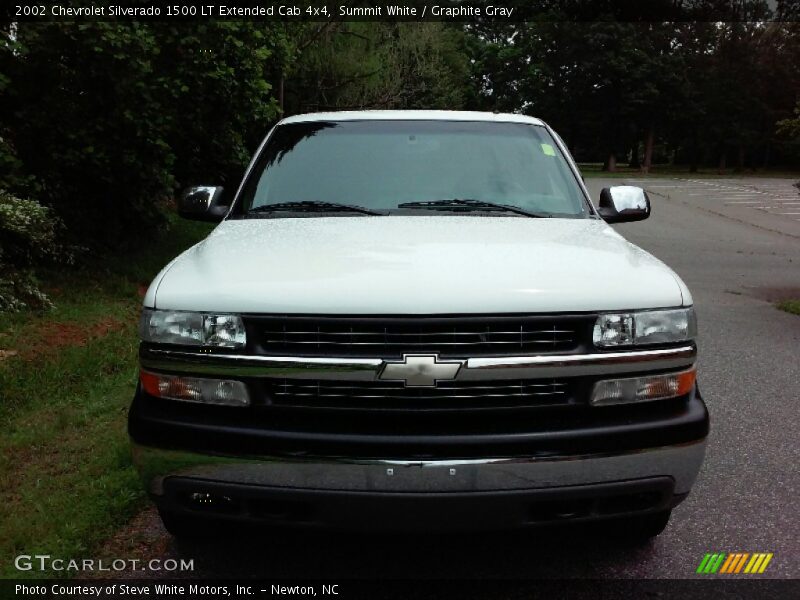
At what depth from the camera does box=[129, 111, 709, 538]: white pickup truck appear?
263cm

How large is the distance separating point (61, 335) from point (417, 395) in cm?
510

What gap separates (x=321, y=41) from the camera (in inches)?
800

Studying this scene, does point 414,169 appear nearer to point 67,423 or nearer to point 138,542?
point 138,542

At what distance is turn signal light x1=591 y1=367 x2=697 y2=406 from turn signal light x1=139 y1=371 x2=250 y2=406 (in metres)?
1.17

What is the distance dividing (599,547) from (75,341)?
4.90 metres

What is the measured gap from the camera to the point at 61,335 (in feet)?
22.7

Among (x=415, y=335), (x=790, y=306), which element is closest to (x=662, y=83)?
(x=790, y=306)

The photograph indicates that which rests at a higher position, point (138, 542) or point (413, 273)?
point (413, 273)

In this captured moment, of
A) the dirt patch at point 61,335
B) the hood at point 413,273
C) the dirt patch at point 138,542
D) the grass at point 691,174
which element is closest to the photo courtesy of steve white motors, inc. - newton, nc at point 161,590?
the dirt patch at point 138,542

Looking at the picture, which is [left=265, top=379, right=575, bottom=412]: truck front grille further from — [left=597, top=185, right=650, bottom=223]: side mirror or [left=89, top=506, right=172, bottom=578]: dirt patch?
[left=597, top=185, right=650, bottom=223]: side mirror

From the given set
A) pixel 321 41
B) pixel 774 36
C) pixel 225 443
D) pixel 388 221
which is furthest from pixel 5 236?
pixel 774 36

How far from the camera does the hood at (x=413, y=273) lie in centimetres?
270

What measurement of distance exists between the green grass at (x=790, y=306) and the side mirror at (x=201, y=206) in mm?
7317

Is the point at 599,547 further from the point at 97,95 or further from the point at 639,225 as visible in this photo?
the point at 639,225
